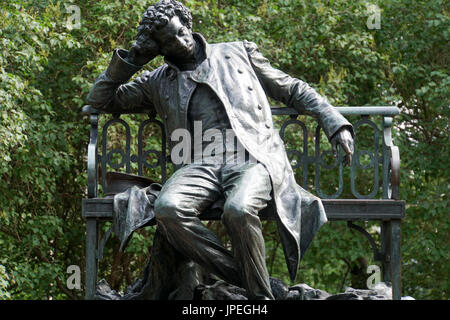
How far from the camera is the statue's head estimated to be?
20.2 ft

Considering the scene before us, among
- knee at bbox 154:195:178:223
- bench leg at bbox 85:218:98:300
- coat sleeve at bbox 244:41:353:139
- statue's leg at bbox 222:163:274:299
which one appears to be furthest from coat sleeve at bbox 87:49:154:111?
statue's leg at bbox 222:163:274:299

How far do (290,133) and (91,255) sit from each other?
18.4 feet

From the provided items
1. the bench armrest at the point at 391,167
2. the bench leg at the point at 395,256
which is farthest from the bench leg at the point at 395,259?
the bench armrest at the point at 391,167

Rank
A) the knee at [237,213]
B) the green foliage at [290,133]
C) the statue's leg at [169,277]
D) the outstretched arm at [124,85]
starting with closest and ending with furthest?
the knee at [237,213] < the statue's leg at [169,277] < the outstretched arm at [124,85] < the green foliage at [290,133]

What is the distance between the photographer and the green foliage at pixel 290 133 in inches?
442

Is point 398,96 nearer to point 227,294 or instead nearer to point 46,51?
point 46,51

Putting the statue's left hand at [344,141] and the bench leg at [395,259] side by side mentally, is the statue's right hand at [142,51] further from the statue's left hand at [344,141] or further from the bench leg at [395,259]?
the bench leg at [395,259]

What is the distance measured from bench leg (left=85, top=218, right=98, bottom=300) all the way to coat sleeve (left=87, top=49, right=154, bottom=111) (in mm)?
754

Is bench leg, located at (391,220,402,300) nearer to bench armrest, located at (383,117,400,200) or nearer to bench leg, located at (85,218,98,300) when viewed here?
bench armrest, located at (383,117,400,200)

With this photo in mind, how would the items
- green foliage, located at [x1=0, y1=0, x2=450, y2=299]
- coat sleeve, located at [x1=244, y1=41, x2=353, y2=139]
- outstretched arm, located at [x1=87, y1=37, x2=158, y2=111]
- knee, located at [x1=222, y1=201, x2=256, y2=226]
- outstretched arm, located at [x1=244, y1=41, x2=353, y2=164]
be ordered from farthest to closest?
green foliage, located at [x1=0, y1=0, x2=450, y2=299] < coat sleeve, located at [x1=244, y1=41, x2=353, y2=139] < outstretched arm, located at [x1=244, y1=41, x2=353, y2=164] < outstretched arm, located at [x1=87, y1=37, x2=158, y2=111] < knee, located at [x1=222, y1=201, x2=256, y2=226]

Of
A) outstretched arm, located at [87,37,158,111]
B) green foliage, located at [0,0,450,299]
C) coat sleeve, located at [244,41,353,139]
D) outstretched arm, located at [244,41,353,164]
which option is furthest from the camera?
green foliage, located at [0,0,450,299]

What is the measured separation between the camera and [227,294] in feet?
19.9
